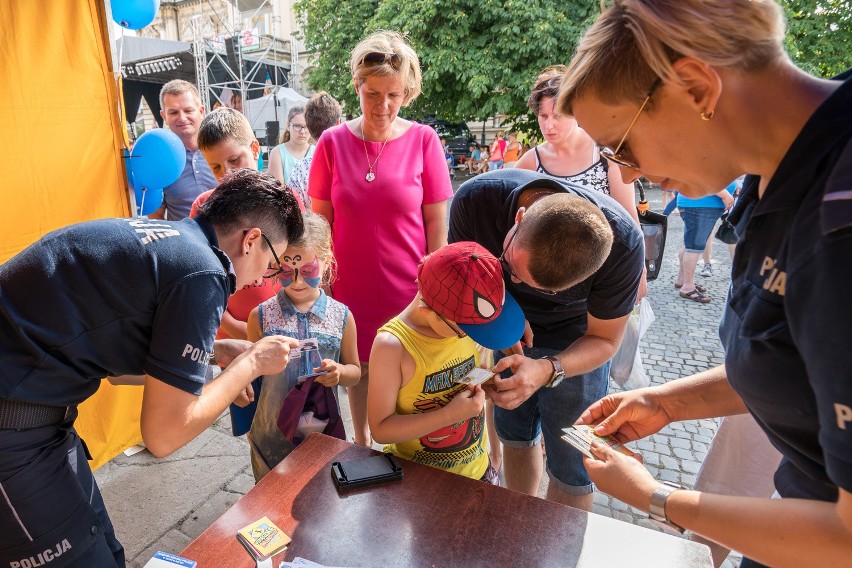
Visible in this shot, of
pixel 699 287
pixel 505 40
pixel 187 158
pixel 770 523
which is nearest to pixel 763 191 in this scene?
pixel 770 523

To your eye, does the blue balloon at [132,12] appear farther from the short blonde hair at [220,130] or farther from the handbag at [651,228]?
the handbag at [651,228]

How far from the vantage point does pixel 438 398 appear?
5.99 ft

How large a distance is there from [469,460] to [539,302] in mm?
712

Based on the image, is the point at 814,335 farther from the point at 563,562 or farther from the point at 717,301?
the point at 717,301

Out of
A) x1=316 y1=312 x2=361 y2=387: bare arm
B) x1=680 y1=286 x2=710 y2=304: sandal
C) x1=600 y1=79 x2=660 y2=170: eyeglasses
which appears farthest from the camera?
x1=680 y1=286 x2=710 y2=304: sandal

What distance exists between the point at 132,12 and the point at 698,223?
5.66m

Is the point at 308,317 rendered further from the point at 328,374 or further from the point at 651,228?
the point at 651,228

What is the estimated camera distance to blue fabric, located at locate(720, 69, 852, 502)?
675 mm

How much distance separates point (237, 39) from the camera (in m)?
15.7

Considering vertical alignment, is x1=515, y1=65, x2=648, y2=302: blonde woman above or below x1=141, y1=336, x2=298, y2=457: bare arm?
above

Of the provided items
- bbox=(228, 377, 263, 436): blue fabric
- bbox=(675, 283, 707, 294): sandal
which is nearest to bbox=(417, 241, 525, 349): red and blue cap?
bbox=(228, 377, 263, 436): blue fabric

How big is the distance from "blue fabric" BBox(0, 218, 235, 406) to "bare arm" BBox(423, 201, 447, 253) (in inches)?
66.2

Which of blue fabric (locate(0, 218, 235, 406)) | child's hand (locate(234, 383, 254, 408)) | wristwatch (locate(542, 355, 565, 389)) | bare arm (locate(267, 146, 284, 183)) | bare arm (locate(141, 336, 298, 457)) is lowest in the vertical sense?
child's hand (locate(234, 383, 254, 408))

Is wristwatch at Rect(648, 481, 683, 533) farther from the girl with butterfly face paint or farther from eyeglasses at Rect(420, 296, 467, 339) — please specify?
the girl with butterfly face paint
